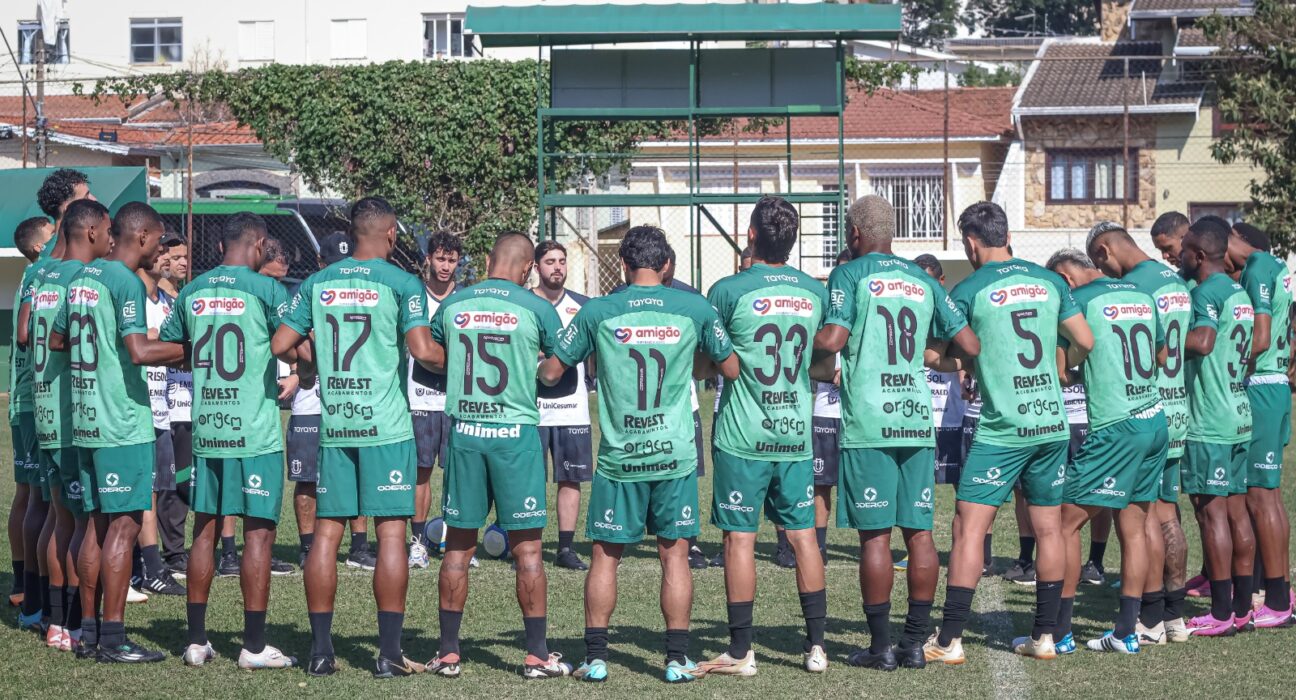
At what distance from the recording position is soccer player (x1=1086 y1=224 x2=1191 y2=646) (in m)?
8.21

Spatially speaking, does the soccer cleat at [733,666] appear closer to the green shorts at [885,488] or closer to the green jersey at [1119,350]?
the green shorts at [885,488]

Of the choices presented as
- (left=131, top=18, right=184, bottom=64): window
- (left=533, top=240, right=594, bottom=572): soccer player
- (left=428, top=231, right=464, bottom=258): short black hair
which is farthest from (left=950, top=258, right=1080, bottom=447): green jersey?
(left=131, top=18, right=184, bottom=64): window

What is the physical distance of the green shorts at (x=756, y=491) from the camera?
743 cm

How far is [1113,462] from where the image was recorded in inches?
313

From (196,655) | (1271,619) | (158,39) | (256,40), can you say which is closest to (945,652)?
(1271,619)

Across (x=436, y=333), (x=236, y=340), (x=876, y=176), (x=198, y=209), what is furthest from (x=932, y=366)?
(x=876, y=176)

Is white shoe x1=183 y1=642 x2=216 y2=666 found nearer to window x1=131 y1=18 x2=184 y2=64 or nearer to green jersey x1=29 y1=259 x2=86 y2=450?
green jersey x1=29 y1=259 x2=86 y2=450

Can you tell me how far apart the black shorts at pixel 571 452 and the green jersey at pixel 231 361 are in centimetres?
336

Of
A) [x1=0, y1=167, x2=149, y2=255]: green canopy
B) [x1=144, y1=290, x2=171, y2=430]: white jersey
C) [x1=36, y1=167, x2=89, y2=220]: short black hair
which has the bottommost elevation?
[x1=144, y1=290, x2=171, y2=430]: white jersey

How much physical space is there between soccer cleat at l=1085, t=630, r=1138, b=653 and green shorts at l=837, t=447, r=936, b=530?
4.28 feet

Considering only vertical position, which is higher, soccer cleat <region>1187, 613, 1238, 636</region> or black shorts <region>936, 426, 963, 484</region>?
black shorts <region>936, 426, 963, 484</region>

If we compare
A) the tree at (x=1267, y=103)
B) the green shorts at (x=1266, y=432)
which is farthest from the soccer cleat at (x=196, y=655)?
the tree at (x=1267, y=103)

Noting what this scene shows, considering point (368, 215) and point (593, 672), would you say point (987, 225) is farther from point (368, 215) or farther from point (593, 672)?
point (368, 215)

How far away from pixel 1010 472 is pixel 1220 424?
5.82 feet
